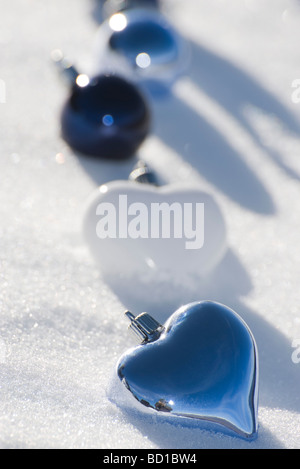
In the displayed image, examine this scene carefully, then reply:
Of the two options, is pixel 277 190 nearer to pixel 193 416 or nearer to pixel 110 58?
pixel 110 58

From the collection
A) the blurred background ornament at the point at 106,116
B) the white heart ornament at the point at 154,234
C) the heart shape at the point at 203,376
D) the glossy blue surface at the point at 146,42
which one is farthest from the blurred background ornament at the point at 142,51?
the heart shape at the point at 203,376

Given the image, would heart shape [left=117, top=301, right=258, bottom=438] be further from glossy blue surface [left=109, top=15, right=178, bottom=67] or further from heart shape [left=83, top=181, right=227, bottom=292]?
glossy blue surface [left=109, top=15, right=178, bottom=67]

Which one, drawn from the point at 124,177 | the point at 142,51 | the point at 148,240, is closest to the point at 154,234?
the point at 148,240

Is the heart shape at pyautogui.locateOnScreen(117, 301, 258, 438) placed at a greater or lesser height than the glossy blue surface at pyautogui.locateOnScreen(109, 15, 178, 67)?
greater

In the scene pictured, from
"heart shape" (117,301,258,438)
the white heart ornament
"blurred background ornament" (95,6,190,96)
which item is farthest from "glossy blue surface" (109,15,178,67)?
"heart shape" (117,301,258,438)

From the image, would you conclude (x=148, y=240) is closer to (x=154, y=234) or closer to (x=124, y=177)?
(x=154, y=234)

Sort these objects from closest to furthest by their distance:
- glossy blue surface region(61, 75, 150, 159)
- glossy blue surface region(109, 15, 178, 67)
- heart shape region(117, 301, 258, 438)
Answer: heart shape region(117, 301, 258, 438), glossy blue surface region(61, 75, 150, 159), glossy blue surface region(109, 15, 178, 67)
